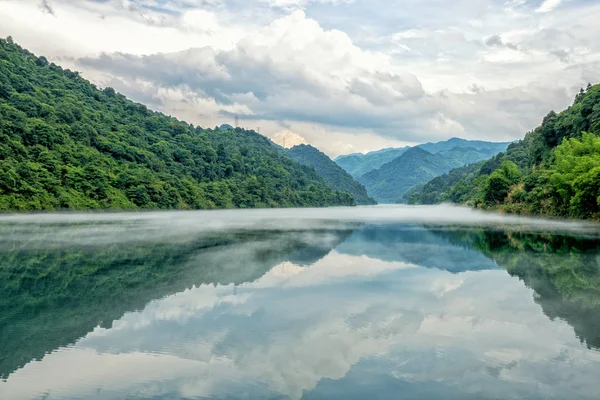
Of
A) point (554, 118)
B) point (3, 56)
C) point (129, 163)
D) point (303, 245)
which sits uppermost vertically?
point (3, 56)

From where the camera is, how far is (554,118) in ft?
242

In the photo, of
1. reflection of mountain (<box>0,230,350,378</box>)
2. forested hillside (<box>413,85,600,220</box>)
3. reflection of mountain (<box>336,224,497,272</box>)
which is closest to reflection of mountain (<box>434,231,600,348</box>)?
reflection of mountain (<box>336,224,497,272</box>)

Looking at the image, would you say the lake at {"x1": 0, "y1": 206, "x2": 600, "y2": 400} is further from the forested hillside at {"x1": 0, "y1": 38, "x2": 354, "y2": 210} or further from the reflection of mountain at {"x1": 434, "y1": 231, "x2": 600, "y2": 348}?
the forested hillside at {"x1": 0, "y1": 38, "x2": 354, "y2": 210}

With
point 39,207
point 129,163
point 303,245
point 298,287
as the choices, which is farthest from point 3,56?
point 298,287

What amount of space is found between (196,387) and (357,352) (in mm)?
2874

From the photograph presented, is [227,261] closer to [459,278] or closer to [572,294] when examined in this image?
[459,278]

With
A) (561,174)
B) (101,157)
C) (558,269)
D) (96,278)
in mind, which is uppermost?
(101,157)

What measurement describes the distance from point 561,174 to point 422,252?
95.6ft

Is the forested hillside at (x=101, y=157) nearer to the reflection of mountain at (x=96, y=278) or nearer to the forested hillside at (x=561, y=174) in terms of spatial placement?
the reflection of mountain at (x=96, y=278)

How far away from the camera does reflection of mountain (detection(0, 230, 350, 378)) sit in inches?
366

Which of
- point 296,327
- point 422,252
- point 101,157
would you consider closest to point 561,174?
point 422,252

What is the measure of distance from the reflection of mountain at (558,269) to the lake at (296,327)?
0.09 m

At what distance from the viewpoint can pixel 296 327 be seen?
388 inches

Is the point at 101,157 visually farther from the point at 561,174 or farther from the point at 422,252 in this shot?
the point at 422,252
